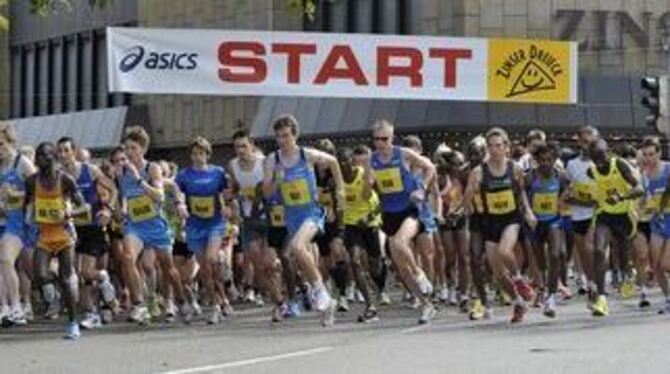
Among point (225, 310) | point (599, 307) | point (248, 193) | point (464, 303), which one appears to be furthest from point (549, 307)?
point (225, 310)

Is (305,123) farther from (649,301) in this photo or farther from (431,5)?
(649,301)

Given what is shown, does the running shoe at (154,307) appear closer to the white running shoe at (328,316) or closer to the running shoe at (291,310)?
the running shoe at (291,310)

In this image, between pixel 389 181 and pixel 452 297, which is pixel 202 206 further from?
pixel 452 297

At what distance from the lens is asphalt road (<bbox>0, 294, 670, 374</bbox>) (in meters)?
11.1

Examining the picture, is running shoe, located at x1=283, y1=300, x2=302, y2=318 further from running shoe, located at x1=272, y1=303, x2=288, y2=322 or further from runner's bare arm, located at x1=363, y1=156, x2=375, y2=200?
runner's bare arm, located at x1=363, y1=156, x2=375, y2=200

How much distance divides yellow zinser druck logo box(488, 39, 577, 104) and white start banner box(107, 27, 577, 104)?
0.08 ft

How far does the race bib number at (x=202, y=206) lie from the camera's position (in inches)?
576

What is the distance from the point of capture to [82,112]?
163 ft

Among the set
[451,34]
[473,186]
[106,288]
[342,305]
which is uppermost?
[451,34]

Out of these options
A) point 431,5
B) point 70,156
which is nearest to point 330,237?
point 70,156

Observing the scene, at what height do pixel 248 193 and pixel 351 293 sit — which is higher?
pixel 248 193

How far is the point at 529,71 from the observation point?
24938 millimetres

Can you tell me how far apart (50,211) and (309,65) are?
9.78 m

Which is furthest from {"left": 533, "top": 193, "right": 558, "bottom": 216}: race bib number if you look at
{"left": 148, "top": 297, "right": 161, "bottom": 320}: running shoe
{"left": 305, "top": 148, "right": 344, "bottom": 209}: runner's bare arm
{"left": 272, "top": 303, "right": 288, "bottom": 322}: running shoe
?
{"left": 148, "top": 297, "right": 161, "bottom": 320}: running shoe
